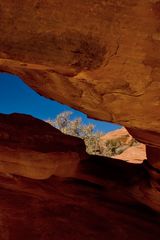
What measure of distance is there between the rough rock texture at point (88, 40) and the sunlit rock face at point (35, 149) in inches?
75.7

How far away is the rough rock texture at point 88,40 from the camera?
2.65 meters

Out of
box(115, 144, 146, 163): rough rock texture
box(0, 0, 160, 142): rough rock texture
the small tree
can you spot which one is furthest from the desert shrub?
box(0, 0, 160, 142): rough rock texture

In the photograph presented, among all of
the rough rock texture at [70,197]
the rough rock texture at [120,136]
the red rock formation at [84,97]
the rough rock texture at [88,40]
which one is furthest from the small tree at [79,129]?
the rough rock texture at [88,40]

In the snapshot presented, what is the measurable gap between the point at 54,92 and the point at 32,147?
1.50m

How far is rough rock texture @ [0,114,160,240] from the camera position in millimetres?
5281

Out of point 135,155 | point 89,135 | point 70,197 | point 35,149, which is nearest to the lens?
point 35,149

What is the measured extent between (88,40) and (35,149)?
2.53 m

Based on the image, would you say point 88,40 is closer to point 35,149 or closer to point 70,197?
point 35,149

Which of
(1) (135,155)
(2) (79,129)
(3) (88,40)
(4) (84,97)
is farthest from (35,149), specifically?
(2) (79,129)

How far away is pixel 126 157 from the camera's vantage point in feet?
29.2

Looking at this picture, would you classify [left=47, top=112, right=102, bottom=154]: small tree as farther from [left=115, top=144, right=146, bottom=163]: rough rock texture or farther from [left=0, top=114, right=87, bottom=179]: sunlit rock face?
[left=0, top=114, right=87, bottom=179]: sunlit rock face

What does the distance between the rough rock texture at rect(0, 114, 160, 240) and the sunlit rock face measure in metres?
0.02

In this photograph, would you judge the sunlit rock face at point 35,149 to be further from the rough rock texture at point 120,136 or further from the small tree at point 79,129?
the rough rock texture at point 120,136

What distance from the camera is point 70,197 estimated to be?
5.78m
